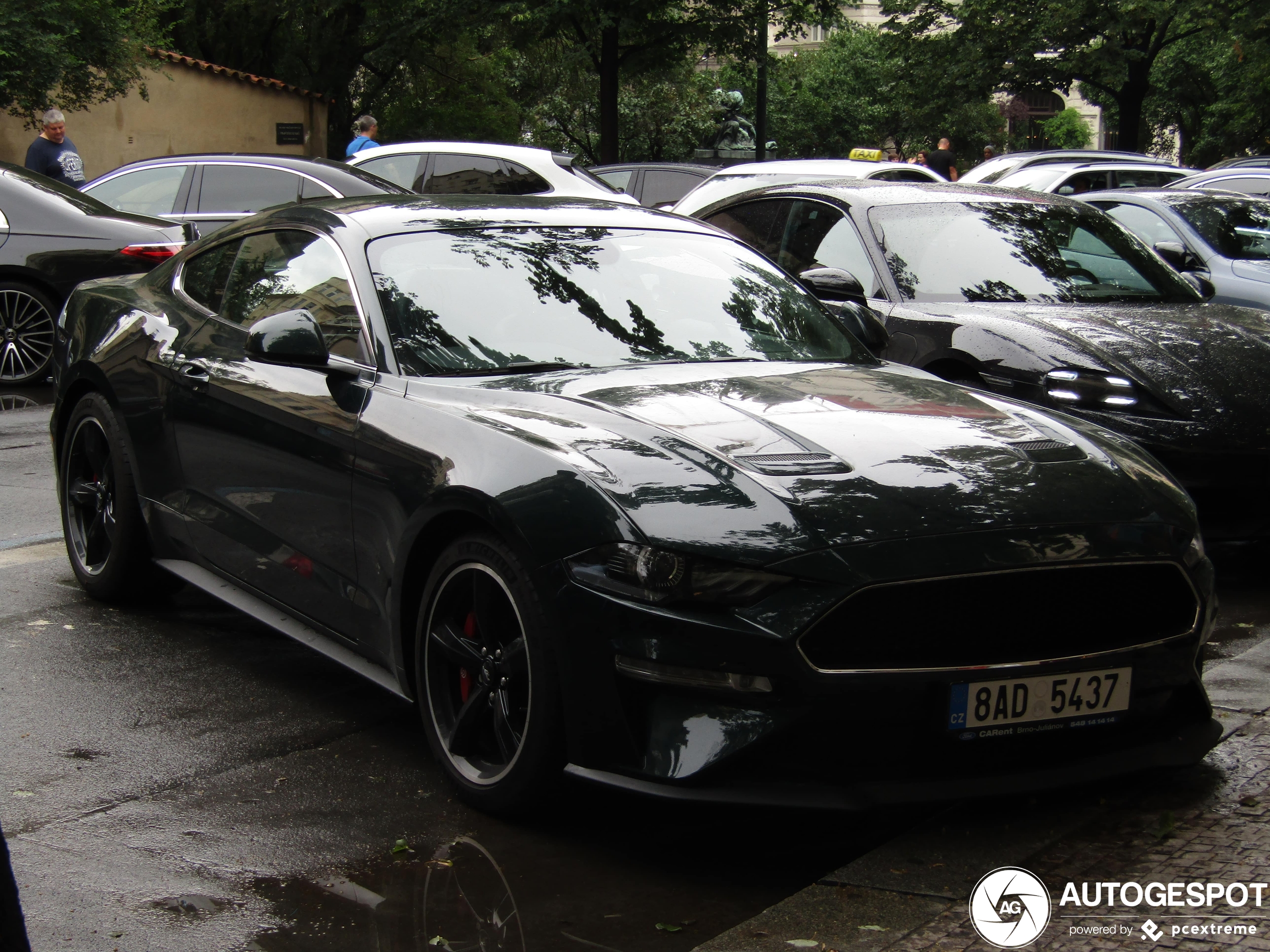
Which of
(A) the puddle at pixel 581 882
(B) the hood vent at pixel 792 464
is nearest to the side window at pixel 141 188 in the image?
(A) the puddle at pixel 581 882

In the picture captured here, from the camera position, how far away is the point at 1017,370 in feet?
21.9

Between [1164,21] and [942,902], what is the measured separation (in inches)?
1213

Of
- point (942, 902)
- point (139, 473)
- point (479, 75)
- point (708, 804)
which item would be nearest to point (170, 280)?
point (139, 473)

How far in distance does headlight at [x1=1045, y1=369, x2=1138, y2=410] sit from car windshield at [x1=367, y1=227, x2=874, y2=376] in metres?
1.59

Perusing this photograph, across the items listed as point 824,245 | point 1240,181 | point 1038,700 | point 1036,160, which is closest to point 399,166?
point 824,245

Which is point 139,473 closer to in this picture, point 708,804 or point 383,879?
point 383,879

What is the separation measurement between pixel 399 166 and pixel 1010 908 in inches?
497

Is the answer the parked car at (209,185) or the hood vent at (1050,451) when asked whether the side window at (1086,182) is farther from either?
the hood vent at (1050,451)

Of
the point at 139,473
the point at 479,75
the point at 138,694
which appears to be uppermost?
the point at 479,75

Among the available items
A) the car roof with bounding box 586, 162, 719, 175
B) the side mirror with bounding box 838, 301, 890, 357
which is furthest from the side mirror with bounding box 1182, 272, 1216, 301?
the car roof with bounding box 586, 162, 719, 175

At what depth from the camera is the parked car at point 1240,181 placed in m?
14.6

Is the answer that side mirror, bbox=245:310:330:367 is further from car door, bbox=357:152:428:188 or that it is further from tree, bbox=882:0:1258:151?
tree, bbox=882:0:1258:151

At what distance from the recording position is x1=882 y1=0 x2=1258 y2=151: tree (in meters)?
29.8

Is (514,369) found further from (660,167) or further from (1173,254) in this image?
(660,167)
